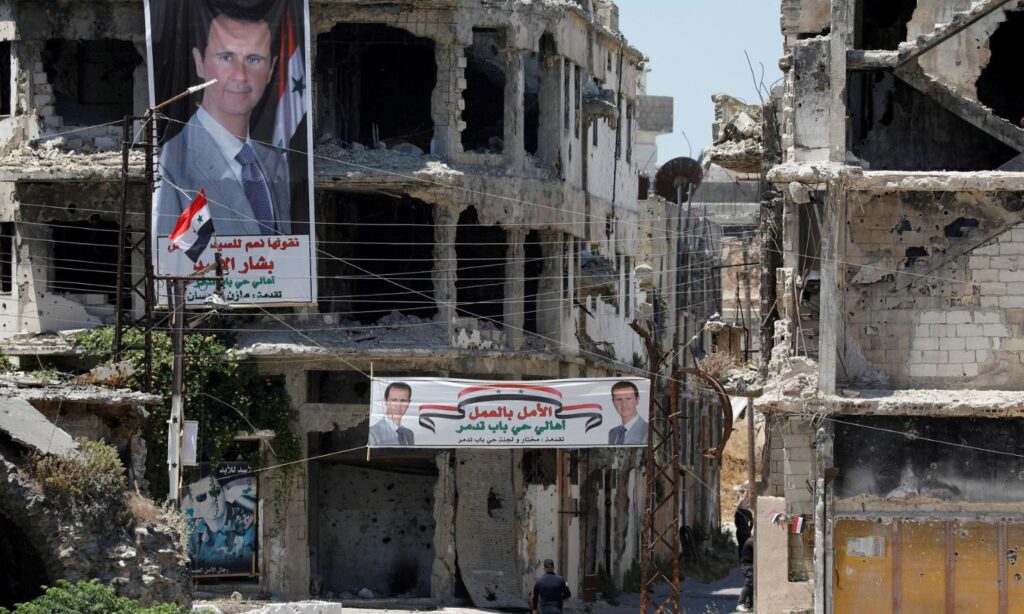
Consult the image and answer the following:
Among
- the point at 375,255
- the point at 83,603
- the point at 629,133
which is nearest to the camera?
the point at 83,603

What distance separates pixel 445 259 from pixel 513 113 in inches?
128

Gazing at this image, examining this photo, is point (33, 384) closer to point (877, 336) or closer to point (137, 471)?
point (137, 471)

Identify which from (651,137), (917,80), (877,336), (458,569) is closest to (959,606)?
(877,336)

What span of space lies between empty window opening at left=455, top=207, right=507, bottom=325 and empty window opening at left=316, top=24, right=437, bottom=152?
1943mm

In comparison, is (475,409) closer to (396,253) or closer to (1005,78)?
(396,253)

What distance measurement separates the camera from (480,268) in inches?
1657

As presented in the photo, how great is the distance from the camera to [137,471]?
32.0 metres

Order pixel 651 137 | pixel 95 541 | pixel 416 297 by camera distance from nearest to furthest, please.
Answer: pixel 95 541
pixel 416 297
pixel 651 137

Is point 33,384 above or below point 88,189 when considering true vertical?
below

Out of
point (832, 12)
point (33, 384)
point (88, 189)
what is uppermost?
point (832, 12)

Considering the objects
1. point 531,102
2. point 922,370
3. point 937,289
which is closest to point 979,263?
point 937,289

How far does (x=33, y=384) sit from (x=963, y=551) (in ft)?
45.9

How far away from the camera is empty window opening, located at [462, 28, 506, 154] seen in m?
43.0

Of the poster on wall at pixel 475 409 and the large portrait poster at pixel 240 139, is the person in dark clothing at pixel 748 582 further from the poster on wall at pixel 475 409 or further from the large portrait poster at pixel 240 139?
the large portrait poster at pixel 240 139
